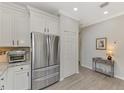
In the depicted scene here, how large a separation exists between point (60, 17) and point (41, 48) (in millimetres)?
1661

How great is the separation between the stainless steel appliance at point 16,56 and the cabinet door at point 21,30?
0.28 metres

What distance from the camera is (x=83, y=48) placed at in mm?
7301

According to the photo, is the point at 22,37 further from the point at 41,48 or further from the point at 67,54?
the point at 67,54

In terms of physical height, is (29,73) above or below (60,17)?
below

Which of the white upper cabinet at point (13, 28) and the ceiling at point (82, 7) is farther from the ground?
the ceiling at point (82, 7)

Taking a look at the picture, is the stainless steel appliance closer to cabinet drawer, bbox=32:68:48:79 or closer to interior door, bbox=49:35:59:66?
cabinet drawer, bbox=32:68:48:79

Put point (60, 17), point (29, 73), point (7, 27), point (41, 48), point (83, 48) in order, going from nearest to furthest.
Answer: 1. point (7, 27)
2. point (29, 73)
3. point (41, 48)
4. point (60, 17)
5. point (83, 48)

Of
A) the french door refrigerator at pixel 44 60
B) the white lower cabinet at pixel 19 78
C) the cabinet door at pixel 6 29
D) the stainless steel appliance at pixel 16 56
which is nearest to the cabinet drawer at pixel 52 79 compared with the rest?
the french door refrigerator at pixel 44 60

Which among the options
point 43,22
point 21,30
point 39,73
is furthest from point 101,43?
point 21,30

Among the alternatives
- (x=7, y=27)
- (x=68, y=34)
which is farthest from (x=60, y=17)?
(x=7, y=27)

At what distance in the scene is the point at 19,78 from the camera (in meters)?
2.93

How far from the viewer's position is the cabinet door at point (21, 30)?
3167 mm

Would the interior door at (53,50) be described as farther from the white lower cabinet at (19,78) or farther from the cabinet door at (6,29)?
the cabinet door at (6,29)

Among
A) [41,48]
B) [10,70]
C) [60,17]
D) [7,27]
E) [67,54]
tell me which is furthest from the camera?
[67,54]
